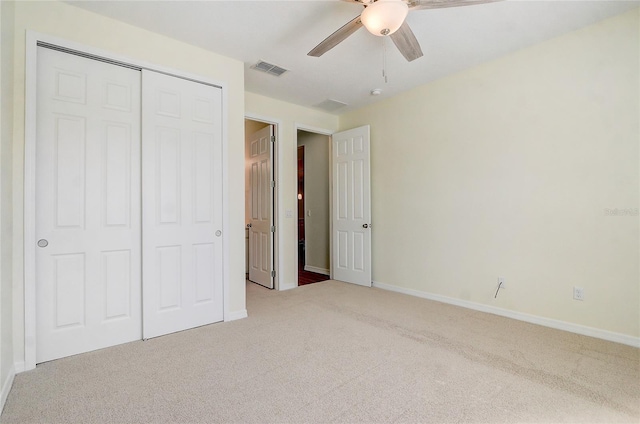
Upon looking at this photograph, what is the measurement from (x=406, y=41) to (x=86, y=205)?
2.80m

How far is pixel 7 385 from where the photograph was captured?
1900 mm

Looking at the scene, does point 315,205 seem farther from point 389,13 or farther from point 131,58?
point 389,13

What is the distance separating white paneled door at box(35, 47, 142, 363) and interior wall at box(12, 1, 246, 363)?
4.5 inches

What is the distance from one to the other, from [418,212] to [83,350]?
3756mm

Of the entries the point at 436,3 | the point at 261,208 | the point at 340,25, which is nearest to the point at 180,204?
the point at 261,208

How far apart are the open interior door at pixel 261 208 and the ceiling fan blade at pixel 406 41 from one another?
253 cm

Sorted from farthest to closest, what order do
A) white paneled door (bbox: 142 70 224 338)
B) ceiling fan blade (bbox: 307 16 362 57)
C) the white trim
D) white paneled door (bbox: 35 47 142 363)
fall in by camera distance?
the white trim → white paneled door (bbox: 142 70 224 338) → white paneled door (bbox: 35 47 142 363) → ceiling fan blade (bbox: 307 16 362 57)

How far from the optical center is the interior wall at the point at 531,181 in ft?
8.50

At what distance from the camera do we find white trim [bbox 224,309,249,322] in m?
3.16

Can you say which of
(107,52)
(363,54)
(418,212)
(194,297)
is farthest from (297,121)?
(194,297)

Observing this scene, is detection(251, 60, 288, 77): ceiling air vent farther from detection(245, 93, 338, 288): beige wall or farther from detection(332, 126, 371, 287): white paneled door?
detection(332, 126, 371, 287): white paneled door

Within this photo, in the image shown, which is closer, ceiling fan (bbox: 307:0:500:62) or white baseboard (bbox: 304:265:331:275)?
ceiling fan (bbox: 307:0:500:62)

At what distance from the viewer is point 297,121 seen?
15.4 ft

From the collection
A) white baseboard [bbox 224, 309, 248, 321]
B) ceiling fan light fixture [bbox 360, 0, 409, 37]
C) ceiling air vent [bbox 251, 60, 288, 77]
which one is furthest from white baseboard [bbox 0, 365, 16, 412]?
ceiling air vent [bbox 251, 60, 288, 77]
